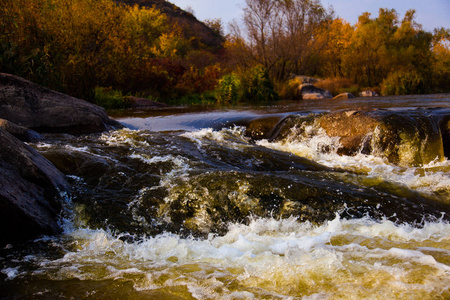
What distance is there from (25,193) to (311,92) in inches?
615

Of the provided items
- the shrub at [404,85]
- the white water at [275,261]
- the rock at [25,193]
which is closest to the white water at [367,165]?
the white water at [275,261]

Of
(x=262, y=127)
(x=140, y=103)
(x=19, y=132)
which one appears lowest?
(x=262, y=127)

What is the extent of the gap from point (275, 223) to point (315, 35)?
87.4ft

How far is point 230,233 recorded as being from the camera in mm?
2758

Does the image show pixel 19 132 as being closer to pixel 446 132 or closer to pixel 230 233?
pixel 230 233

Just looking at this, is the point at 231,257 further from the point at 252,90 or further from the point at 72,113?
the point at 252,90

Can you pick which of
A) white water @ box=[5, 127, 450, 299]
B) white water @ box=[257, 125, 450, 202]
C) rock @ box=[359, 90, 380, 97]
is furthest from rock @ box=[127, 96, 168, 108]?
white water @ box=[5, 127, 450, 299]

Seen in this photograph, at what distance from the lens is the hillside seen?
4275 centimetres

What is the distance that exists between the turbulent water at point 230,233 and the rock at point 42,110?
76.5 inches

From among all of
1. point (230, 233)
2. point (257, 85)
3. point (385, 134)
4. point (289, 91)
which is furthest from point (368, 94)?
point (230, 233)

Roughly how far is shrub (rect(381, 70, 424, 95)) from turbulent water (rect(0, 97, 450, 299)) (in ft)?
51.2

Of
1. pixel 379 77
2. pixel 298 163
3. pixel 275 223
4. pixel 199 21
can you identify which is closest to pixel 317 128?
pixel 298 163

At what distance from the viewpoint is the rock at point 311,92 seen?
16.7 meters

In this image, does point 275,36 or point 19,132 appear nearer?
point 19,132
